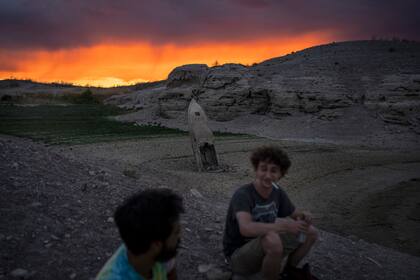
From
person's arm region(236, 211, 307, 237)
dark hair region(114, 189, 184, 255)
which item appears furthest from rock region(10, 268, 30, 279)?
person's arm region(236, 211, 307, 237)

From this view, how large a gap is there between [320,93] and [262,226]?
66.7 ft

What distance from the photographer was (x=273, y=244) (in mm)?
2986

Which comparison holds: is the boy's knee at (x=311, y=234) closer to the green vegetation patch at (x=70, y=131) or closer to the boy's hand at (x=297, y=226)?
the boy's hand at (x=297, y=226)

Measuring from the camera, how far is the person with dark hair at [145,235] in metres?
2.16

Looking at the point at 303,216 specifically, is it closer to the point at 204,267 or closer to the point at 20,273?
the point at 204,267

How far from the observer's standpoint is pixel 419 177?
411 inches

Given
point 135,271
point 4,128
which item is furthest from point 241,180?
point 4,128

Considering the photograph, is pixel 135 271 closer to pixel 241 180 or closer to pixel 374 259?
pixel 374 259

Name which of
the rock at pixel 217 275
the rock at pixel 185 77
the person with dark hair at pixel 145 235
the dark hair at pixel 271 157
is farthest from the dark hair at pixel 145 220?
the rock at pixel 185 77

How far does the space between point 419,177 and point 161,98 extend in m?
19.9

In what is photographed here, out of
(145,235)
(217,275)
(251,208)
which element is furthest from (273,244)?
(145,235)

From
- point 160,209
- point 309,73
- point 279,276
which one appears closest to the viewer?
point 160,209

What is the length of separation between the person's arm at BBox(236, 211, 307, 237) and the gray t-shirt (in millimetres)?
99

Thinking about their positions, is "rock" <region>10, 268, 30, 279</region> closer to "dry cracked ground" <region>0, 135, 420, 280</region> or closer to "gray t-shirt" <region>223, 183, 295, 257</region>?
"dry cracked ground" <region>0, 135, 420, 280</region>
